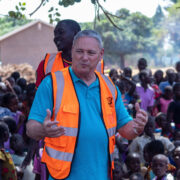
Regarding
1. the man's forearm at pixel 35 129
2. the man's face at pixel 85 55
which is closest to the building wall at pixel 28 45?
the man's face at pixel 85 55

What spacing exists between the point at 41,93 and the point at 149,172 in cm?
307

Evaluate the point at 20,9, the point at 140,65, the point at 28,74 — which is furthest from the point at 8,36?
the point at 20,9

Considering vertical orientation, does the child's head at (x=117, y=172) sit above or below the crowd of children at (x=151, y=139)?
below

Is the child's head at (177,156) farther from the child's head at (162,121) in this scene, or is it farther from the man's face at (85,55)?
the man's face at (85,55)

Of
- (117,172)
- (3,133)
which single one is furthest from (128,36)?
(3,133)

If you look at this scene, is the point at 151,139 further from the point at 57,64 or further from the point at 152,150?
the point at 57,64

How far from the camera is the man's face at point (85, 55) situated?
8.79 feet

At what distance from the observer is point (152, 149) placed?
554 cm

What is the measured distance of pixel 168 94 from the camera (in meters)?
8.00

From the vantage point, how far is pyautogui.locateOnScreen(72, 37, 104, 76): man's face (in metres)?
2.68

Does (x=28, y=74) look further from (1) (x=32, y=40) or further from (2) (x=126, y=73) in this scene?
(1) (x=32, y=40)

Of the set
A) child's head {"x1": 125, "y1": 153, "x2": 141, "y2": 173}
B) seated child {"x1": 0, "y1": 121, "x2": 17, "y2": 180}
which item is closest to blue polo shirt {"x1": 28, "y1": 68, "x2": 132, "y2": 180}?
seated child {"x1": 0, "y1": 121, "x2": 17, "y2": 180}

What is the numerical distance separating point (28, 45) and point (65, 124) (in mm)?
28647

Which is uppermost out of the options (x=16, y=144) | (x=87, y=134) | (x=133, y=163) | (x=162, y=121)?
(x=87, y=134)
